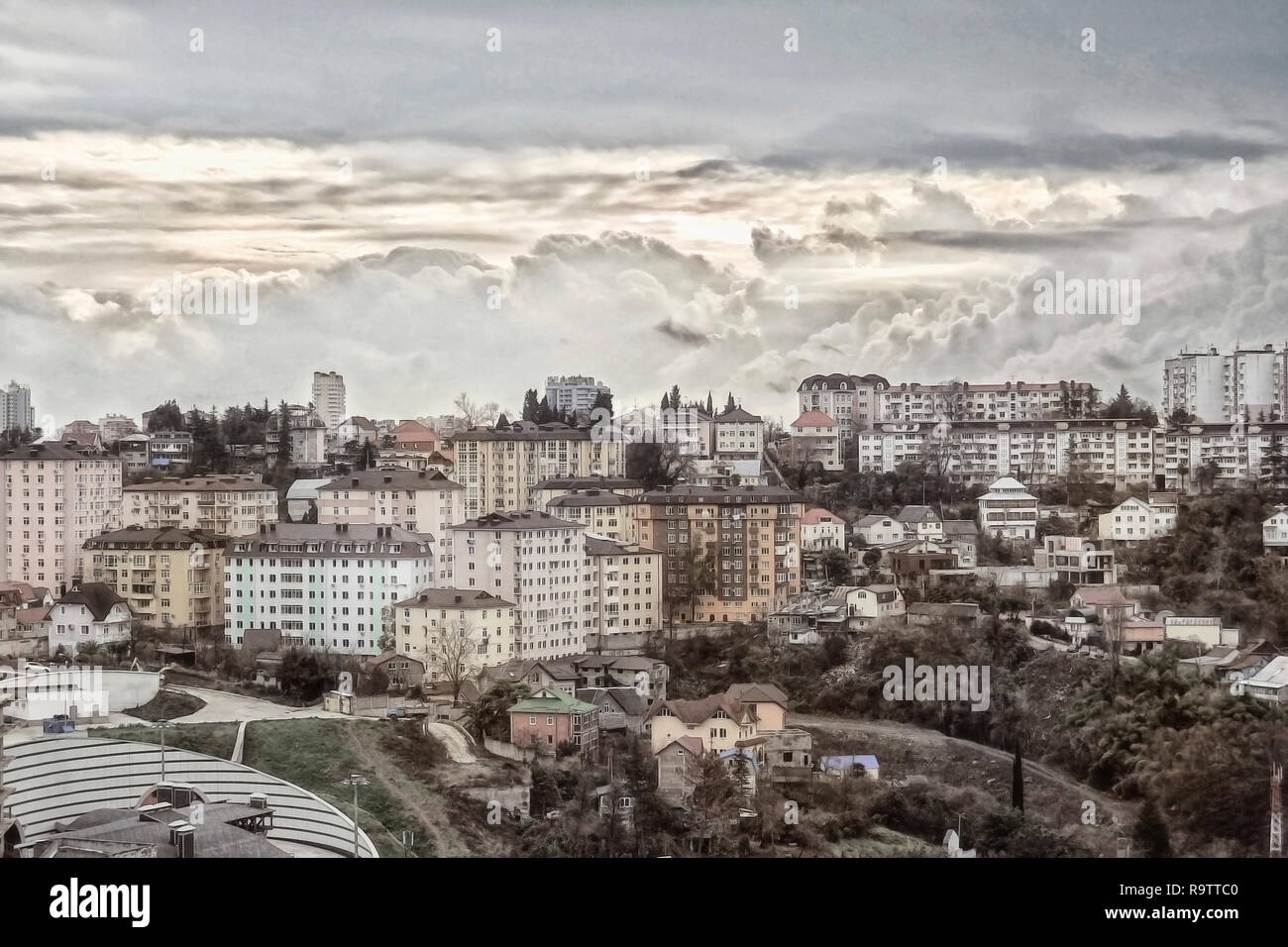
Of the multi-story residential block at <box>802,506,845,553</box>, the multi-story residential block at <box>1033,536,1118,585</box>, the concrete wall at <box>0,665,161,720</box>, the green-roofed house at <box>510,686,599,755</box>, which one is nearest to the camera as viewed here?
the green-roofed house at <box>510,686,599,755</box>

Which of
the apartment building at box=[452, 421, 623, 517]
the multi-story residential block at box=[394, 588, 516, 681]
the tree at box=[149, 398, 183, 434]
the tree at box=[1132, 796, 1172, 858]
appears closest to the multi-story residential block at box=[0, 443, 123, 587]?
the tree at box=[149, 398, 183, 434]

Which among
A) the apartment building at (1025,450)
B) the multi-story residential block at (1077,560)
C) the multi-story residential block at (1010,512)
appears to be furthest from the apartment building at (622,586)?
the multi-story residential block at (1077,560)

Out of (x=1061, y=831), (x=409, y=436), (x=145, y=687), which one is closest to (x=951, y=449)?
(x=1061, y=831)

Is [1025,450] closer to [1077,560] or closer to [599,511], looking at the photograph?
[1077,560]

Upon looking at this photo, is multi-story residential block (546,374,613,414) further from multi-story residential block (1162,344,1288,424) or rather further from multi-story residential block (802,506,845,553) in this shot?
multi-story residential block (1162,344,1288,424)

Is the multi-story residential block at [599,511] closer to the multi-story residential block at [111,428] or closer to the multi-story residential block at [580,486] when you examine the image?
the multi-story residential block at [580,486]

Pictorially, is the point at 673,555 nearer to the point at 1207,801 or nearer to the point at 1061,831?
the point at 1061,831
